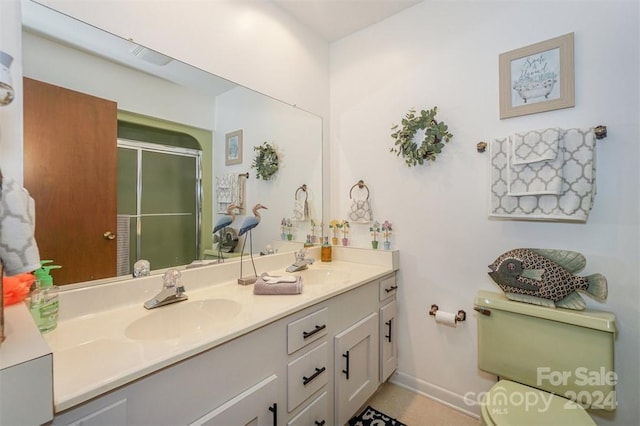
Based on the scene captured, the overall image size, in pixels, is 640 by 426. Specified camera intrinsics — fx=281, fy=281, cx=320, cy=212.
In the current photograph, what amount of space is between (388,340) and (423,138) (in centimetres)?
131

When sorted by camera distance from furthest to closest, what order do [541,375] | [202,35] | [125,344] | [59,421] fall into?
[202,35], [541,375], [125,344], [59,421]

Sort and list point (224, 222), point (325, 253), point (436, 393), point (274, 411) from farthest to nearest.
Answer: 1. point (325, 253)
2. point (436, 393)
3. point (224, 222)
4. point (274, 411)

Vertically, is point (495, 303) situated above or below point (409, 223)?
below

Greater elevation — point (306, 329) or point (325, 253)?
point (325, 253)

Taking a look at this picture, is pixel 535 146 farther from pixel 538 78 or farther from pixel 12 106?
pixel 12 106

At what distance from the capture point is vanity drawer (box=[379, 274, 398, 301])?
174 centimetres

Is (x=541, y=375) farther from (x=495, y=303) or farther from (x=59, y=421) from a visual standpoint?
(x=59, y=421)

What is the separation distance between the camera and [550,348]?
1.28m

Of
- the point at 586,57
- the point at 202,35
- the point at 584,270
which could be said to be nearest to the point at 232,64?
the point at 202,35

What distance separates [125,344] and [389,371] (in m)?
1.55

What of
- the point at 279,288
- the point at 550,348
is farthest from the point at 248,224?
the point at 550,348

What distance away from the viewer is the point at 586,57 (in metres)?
1.31

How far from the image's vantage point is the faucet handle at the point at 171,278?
1183 mm

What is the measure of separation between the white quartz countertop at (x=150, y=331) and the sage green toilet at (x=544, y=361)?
688 millimetres
